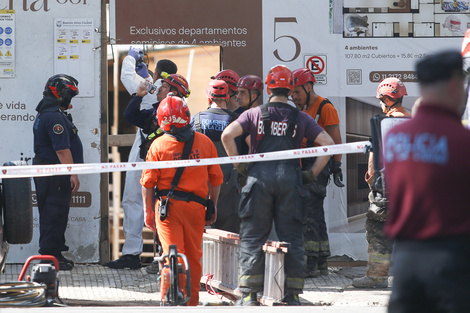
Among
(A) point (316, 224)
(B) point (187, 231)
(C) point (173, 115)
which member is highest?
(C) point (173, 115)

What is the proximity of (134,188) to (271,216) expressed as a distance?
2517 millimetres

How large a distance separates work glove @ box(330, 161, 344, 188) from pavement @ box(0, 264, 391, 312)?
38.7 inches

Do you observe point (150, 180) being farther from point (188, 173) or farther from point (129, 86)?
point (129, 86)

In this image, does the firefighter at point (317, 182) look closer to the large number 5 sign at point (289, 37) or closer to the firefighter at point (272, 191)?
the large number 5 sign at point (289, 37)

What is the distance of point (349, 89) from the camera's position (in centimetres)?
939

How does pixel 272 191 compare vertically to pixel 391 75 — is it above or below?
below

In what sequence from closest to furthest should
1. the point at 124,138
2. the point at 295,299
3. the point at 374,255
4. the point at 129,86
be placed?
1. the point at 295,299
2. the point at 374,255
3. the point at 129,86
4. the point at 124,138

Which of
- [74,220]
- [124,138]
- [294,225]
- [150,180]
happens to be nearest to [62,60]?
[124,138]

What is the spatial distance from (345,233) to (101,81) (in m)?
3.20

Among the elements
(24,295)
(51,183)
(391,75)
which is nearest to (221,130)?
(51,183)

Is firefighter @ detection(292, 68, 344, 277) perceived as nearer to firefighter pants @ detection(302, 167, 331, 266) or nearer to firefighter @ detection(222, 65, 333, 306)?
firefighter pants @ detection(302, 167, 331, 266)

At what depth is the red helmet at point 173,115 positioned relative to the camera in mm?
7086

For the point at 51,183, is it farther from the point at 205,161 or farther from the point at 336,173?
the point at 336,173

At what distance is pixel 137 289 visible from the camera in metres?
8.22
